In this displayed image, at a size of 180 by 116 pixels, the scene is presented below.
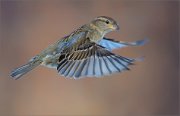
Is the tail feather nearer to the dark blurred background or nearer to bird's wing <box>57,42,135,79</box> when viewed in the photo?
bird's wing <box>57,42,135,79</box>

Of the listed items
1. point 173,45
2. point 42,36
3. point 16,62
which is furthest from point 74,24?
point 173,45

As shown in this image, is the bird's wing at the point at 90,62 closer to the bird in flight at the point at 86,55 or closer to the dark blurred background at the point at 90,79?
the bird in flight at the point at 86,55

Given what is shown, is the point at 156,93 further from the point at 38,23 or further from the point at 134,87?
the point at 38,23

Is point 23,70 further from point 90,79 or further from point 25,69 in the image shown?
point 90,79

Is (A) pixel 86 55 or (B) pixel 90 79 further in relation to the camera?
(B) pixel 90 79

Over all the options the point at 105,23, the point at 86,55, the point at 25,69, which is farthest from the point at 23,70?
the point at 105,23

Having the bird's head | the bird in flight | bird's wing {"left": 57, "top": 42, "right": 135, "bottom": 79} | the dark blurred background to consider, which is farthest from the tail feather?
the dark blurred background
